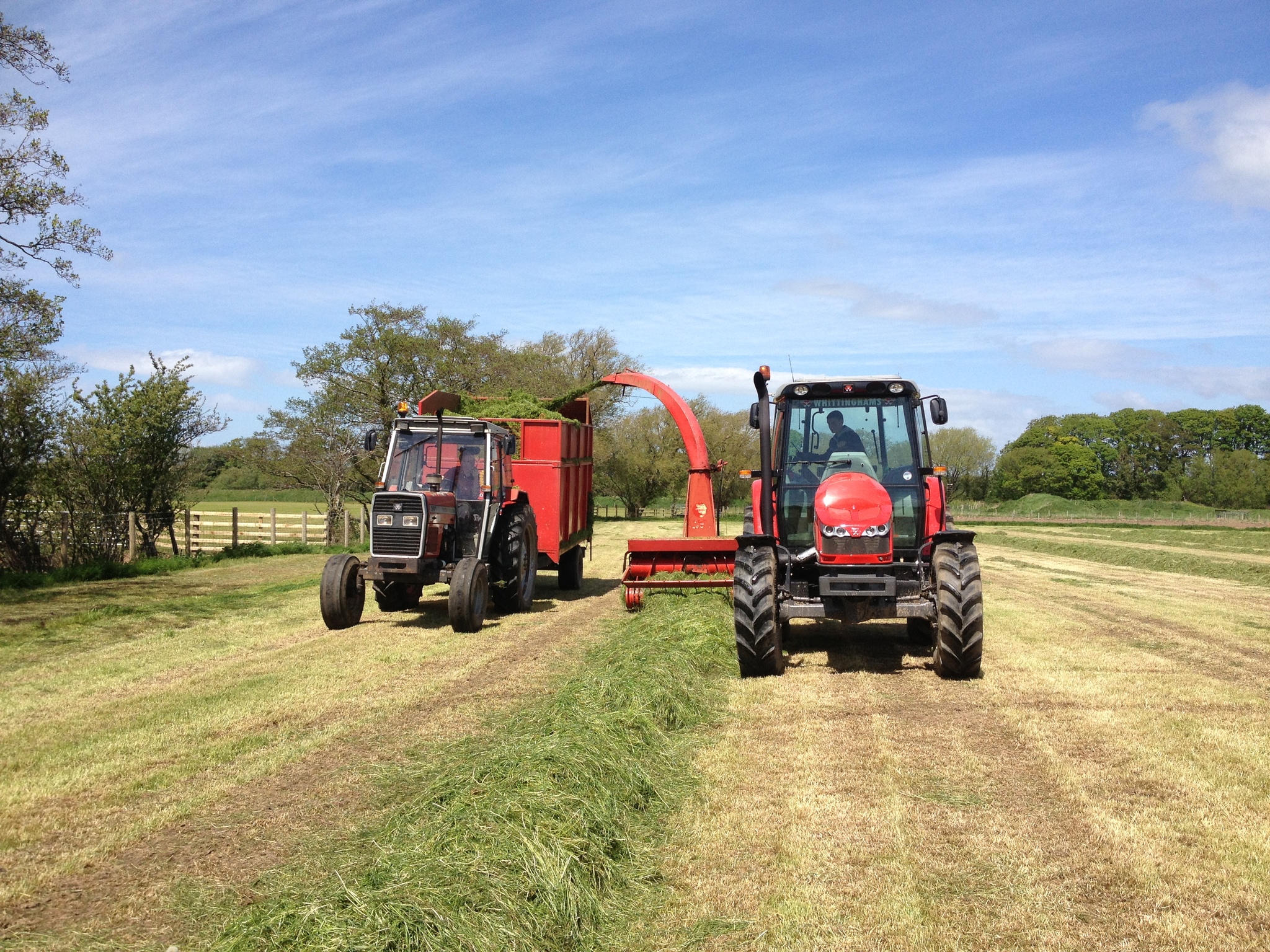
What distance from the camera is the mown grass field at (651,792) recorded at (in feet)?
11.8

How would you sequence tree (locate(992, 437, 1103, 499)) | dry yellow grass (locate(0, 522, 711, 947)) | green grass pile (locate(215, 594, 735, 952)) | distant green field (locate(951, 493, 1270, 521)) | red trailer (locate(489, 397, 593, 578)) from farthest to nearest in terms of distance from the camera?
tree (locate(992, 437, 1103, 499)) → distant green field (locate(951, 493, 1270, 521)) → red trailer (locate(489, 397, 593, 578)) → dry yellow grass (locate(0, 522, 711, 947)) → green grass pile (locate(215, 594, 735, 952))

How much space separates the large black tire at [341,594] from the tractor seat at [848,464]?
545 centimetres

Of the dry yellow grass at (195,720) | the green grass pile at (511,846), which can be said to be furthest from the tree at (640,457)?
the green grass pile at (511,846)

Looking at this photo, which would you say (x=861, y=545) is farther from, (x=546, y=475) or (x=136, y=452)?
(x=136, y=452)

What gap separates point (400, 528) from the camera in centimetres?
1073

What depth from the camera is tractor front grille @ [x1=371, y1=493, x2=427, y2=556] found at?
10719 mm

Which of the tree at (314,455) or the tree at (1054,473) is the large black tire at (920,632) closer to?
the tree at (314,455)

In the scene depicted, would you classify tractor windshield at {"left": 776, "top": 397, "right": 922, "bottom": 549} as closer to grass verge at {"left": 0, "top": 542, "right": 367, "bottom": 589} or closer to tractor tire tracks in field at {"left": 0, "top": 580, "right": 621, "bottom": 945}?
tractor tire tracks in field at {"left": 0, "top": 580, "right": 621, "bottom": 945}

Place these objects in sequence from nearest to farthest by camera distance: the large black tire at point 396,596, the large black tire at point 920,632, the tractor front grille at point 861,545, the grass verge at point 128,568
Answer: the tractor front grille at point 861,545, the large black tire at point 920,632, the large black tire at point 396,596, the grass verge at point 128,568

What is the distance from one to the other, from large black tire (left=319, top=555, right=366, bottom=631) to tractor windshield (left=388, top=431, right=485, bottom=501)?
113cm

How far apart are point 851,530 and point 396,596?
253 inches

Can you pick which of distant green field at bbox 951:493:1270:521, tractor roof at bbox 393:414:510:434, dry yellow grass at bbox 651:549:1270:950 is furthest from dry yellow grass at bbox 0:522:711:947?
distant green field at bbox 951:493:1270:521

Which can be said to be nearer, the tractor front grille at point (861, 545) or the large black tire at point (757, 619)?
the large black tire at point (757, 619)

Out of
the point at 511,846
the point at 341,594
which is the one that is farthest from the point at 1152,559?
the point at 511,846
